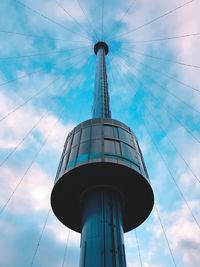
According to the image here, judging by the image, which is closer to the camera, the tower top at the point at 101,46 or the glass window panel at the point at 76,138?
the glass window panel at the point at 76,138

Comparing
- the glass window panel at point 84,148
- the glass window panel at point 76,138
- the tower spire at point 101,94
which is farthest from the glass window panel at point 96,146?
the tower spire at point 101,94

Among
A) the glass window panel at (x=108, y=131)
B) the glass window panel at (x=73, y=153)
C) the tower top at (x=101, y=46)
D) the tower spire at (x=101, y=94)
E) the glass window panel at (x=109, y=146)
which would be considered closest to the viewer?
the glass window panel at (x=109, y=146)

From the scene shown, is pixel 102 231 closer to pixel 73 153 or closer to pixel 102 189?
pixel 102 189

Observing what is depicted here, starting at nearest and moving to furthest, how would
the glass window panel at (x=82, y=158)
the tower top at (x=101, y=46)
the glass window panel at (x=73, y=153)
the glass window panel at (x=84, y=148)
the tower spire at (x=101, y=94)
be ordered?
the glass window panel at (x=82, y=158)
the glass window panel at (x=84, y=148)
the glass window panel at (x=73, y=153)
the tower spire at (x=101, y=94)
the tower top at (x=101, y=46)

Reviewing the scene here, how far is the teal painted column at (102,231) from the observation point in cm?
1934

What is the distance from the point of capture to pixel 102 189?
81.0 ft

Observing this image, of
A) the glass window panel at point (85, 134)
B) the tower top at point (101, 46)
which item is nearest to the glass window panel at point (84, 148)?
the glass window panel at point (85, 134)

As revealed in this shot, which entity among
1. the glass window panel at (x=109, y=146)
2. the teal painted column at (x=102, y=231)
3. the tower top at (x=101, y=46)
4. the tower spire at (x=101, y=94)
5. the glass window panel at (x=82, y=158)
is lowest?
the teal painted column at (x=102, y=231)

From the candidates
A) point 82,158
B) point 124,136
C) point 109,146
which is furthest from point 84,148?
point 124,136

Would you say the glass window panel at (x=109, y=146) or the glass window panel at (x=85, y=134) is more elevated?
the glass window panel at (x=85, y=134)

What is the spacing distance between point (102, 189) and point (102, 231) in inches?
178

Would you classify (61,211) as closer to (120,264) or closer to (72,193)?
(72,193)

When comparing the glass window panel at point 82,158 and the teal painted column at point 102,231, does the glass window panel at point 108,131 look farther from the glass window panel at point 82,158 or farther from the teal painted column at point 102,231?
the teal painted column at point 102,231

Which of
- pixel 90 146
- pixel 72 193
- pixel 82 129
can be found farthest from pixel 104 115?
pixel 72 193
